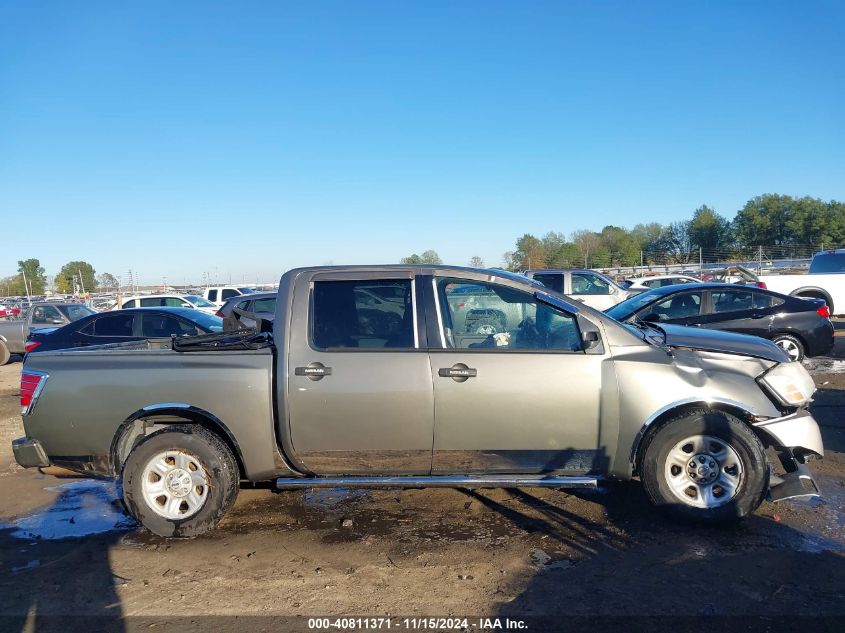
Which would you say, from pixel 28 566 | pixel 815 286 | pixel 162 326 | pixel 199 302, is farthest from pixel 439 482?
pixel 199 302

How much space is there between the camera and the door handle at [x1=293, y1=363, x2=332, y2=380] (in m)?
4.30

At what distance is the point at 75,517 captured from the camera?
499 cm

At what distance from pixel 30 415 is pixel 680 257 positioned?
5856 cm

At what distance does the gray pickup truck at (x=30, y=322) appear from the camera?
52.9ft

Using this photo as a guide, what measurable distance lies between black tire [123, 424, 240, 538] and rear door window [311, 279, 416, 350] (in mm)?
1074

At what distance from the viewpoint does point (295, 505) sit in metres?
5.14

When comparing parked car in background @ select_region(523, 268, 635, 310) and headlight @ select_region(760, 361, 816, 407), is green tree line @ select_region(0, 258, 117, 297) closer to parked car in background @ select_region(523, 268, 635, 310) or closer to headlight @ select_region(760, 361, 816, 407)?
parked car in background @ select_region(523, 268, 635, 310)

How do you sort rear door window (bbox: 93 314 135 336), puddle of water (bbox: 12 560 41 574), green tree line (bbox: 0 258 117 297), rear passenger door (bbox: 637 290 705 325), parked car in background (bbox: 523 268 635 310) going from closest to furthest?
puddle of water (bbox: 12 560 41 574)
rear passenger door (bbox: 637 290 705 325)
rear door window (bbox: 93 314 135 336)
parked car in background (bbox: 523 268 635 310)
green tree line (bbox: 0 258 117 297)

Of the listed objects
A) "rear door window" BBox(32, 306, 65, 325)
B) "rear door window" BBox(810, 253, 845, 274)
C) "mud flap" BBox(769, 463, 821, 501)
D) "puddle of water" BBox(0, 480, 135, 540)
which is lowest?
"puddle of water" BBox(0, 480, 135, 540)

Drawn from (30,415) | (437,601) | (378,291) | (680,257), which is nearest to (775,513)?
(437,601)

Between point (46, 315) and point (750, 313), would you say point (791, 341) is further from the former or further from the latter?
point (46, 315)

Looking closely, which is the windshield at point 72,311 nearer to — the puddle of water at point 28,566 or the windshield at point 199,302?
the windshield at point 199,302


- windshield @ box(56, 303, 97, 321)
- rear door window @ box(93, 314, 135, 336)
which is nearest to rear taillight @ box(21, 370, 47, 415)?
rear door window @ box(93, 314, 135, 336)

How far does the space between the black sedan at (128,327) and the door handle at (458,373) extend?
660cm
